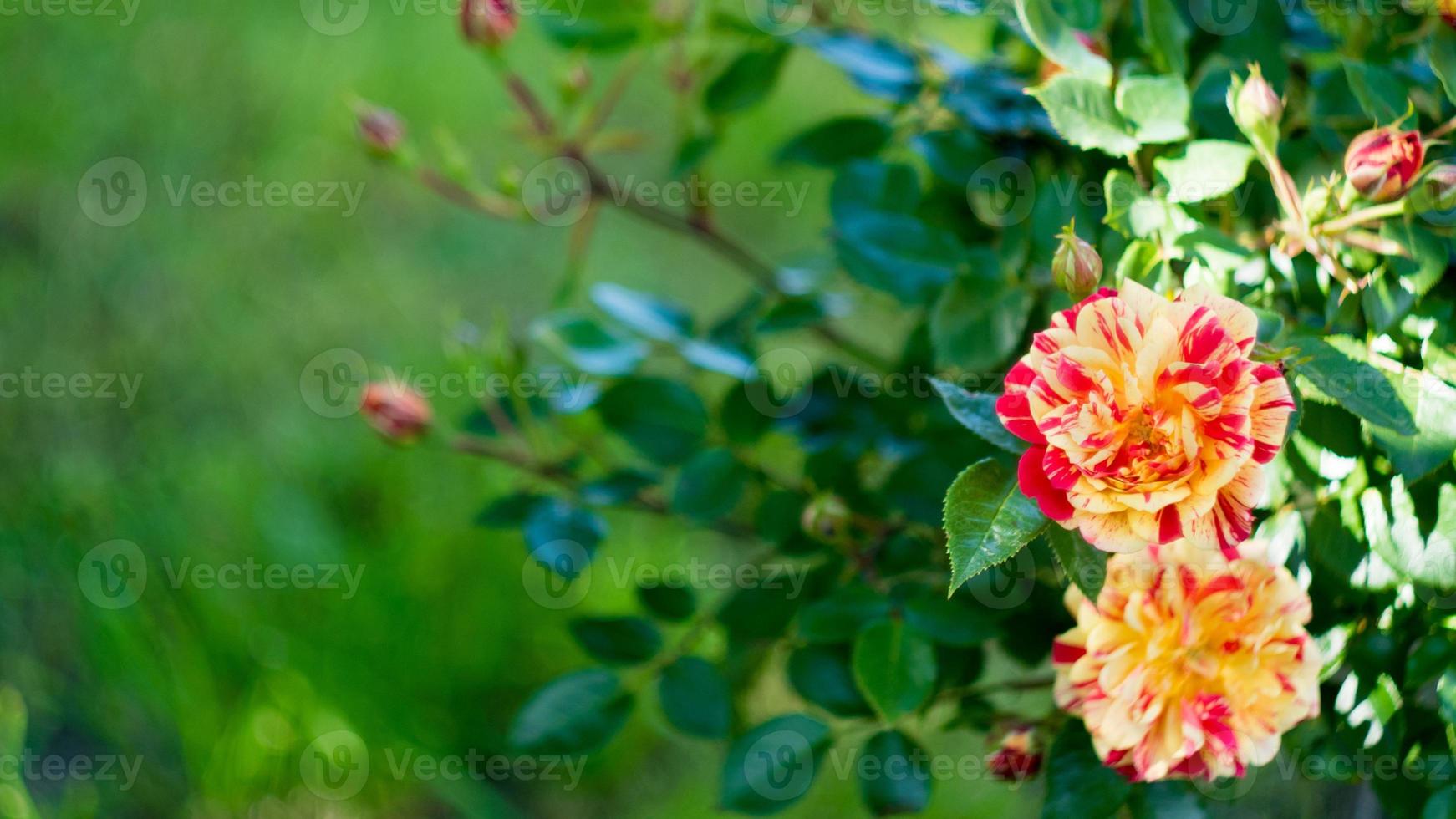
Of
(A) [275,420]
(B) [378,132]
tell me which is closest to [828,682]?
(B) [378,132]

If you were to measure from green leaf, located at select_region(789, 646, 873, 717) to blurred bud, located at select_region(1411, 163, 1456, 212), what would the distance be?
1.20ft

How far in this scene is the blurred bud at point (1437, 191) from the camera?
1.56 feet

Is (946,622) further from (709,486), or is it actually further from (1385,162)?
(1385,162)

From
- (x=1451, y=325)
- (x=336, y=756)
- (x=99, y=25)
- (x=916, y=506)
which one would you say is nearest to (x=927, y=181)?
(x=916, y=506)

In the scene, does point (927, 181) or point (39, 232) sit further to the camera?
point (39, 232)

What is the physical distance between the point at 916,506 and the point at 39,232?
147 centimetres

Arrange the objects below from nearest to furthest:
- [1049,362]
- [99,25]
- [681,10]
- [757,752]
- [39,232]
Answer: [1049,362] < [757,752] < [681,10] < [39,232] < [99,25]

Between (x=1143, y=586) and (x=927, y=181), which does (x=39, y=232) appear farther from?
(x=1143, y=586)

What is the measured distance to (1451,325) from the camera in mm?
504

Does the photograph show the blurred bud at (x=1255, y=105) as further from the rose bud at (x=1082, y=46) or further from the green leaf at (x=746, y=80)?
the green leaf at (x=746, y=80)

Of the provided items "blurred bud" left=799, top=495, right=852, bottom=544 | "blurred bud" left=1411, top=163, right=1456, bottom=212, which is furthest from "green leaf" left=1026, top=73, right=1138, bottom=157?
"blurred bud" left=799, top=495, right=852, bottom=544

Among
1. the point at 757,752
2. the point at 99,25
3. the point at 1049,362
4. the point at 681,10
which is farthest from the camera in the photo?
the point at 99,25

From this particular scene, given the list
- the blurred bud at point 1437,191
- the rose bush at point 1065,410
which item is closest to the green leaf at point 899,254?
the rose bush at point 1065,410

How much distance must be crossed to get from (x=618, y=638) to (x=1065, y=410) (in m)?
0.42
